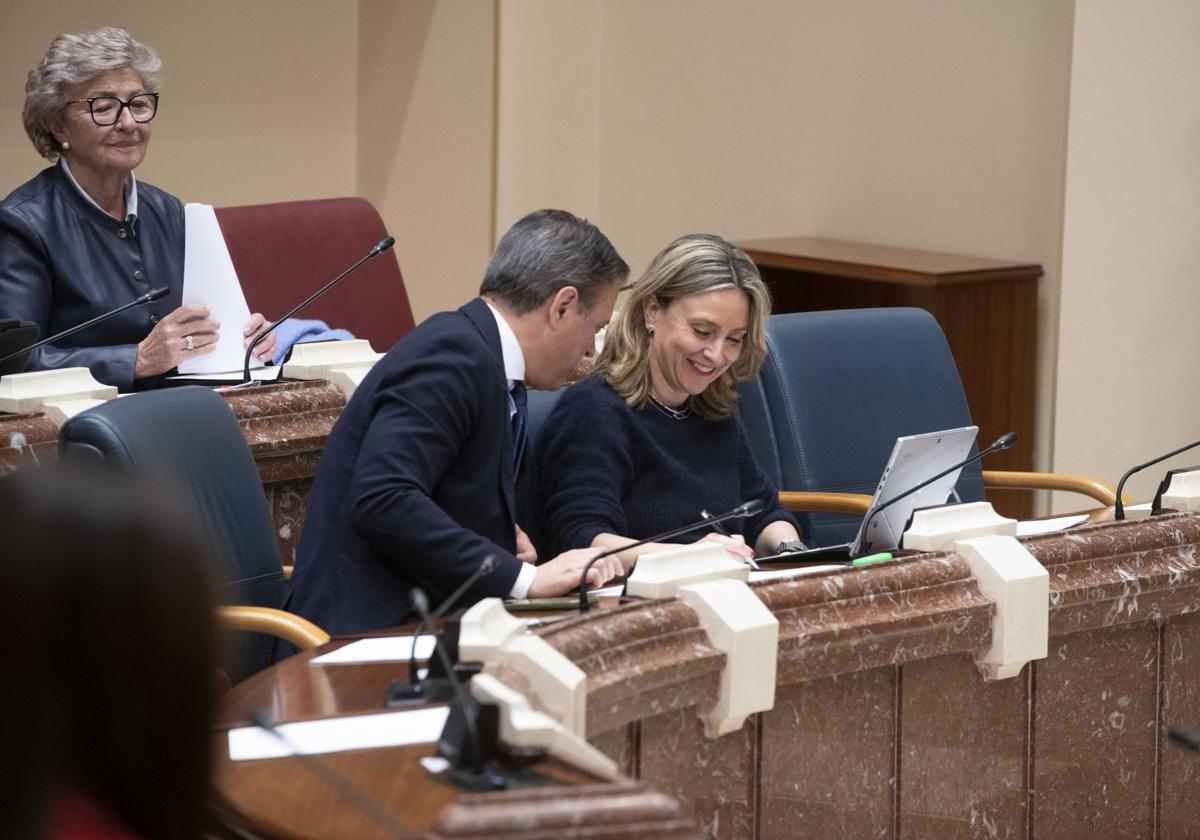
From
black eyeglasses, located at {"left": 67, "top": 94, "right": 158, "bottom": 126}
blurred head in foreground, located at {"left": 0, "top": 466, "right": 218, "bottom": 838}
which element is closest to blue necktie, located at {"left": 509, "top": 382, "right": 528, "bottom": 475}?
black eyeglasses, located at {"left": 67, "top": 94, "right": 158, "bottom": 126}

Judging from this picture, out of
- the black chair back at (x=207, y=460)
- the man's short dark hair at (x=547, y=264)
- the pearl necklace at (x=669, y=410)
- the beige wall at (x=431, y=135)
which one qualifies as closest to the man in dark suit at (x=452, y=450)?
the man's short dark hair at (x=547, y=264)

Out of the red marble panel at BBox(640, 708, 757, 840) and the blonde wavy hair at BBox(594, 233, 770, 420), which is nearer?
the red marble panel at BBox(640, 708, 757, 840)

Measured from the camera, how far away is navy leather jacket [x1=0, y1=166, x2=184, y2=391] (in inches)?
143

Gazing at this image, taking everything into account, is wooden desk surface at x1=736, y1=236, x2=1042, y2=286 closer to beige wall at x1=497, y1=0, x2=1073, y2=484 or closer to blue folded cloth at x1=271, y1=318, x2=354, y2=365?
beige wall at x1=497, y1=0, x2=1073, y2=484

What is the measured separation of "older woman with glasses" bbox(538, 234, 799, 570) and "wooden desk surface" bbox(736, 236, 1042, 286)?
1.93 meters

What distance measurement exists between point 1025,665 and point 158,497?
178 centimetres

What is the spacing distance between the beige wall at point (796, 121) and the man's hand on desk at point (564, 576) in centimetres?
281

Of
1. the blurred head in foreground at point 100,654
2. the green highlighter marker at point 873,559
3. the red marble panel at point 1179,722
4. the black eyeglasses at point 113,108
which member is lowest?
the red marble panel at point 1179,722

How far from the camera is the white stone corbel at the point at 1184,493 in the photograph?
110 inches

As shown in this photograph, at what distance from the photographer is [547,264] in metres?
2.75

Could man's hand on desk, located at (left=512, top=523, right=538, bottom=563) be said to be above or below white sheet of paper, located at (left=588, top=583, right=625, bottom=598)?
below

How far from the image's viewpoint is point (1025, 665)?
8.12 feet

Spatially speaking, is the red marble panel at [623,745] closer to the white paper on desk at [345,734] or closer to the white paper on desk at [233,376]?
the white paper on desk at [345,734]

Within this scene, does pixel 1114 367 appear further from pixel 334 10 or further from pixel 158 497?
pixel 158 497
